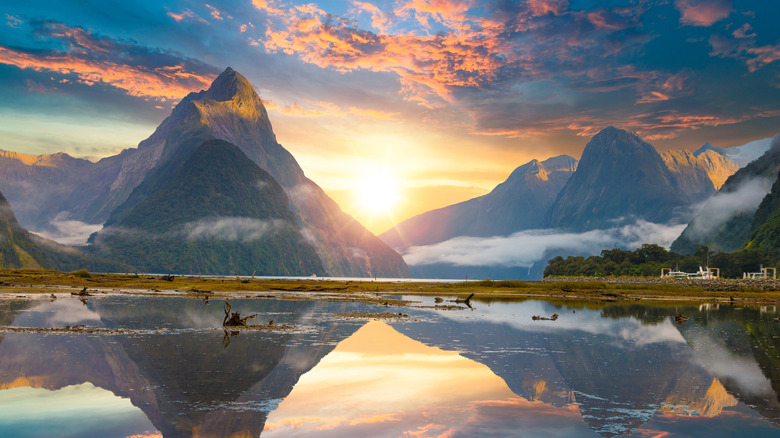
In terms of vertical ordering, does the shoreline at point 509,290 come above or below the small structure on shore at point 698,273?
below

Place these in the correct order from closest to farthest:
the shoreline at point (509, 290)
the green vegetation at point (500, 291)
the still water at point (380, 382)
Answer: the still water at point (380, 382) < the green vegetation at point (500, 291) < the shoreline at point (509, 290)

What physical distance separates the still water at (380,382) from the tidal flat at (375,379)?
0.35 ft

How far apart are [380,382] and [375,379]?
83 cm

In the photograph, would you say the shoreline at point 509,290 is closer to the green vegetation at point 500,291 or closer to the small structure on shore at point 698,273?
the green vegetation at point 500,291

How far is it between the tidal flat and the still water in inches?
4.2

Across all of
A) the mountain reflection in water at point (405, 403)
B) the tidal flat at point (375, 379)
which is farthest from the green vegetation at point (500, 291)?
the mountain reflection in water at point (405, 403)

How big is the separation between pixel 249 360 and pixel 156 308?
4283 centimetres

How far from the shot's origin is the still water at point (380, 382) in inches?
786

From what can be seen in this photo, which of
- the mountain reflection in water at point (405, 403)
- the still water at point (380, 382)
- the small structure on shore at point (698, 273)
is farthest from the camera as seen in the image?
the small structure on shore at point (698, 273)

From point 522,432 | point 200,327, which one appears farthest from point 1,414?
point 200,327

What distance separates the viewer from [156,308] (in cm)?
6925

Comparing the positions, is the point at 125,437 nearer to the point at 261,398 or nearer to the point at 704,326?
the point at 261,398

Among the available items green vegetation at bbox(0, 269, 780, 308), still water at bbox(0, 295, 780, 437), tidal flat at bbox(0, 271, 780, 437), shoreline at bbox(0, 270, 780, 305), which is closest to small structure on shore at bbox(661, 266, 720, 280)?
shoreline at bbox(0, 270, 780, 305)

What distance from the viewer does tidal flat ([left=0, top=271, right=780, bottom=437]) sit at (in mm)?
20062
